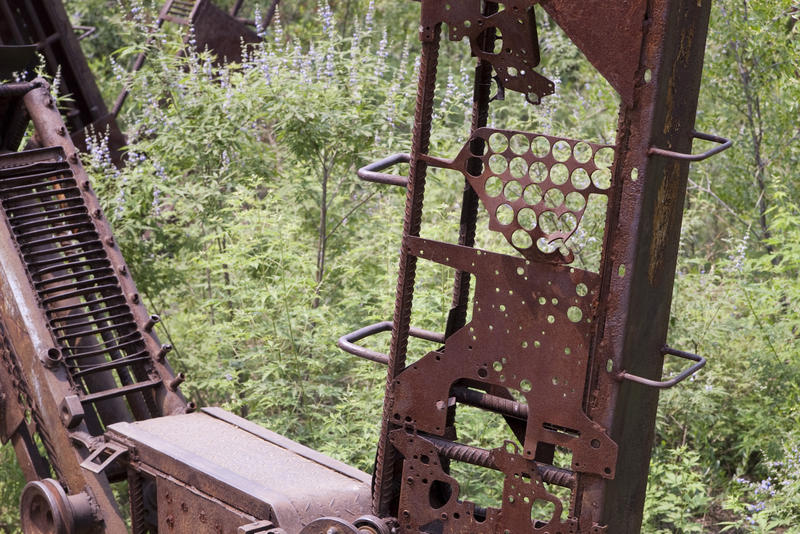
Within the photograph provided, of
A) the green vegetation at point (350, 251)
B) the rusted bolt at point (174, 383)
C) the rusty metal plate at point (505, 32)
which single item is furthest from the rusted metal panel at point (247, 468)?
the rusty metal plate at point (505, 32)

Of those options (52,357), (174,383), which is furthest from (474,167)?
(52,357)

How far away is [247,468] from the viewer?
3.96 m

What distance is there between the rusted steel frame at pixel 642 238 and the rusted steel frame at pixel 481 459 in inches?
2.8

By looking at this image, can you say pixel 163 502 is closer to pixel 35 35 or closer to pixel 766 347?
pixel 766 347

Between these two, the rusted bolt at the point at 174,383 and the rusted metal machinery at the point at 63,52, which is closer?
the rusted bolt at the point at 174,383

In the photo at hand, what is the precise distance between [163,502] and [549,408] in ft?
6.19

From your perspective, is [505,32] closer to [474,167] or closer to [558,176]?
[558,176]

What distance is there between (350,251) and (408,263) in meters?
3.33

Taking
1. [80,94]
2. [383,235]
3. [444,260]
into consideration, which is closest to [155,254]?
[383,235]

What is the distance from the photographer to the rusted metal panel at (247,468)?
369 centimetres

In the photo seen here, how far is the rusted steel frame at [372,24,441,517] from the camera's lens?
3.32 metres

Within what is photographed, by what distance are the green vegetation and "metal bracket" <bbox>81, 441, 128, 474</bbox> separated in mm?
1430

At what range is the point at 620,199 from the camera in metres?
2.95

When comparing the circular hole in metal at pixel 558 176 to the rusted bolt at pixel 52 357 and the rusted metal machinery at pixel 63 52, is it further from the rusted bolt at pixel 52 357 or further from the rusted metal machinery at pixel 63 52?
the rusted metal machinery at pixel 63 52
